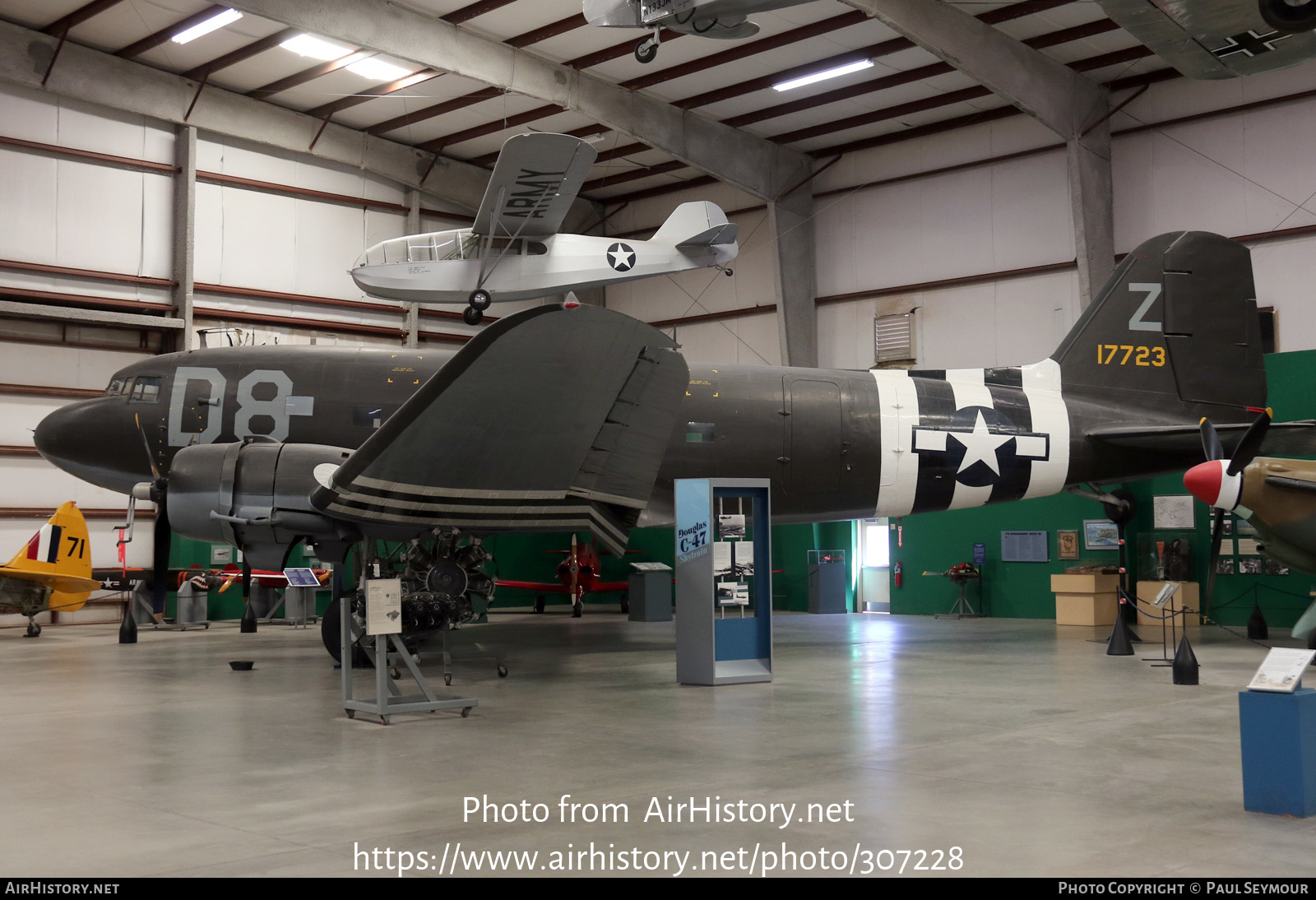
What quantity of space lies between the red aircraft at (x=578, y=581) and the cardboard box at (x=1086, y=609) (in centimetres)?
948

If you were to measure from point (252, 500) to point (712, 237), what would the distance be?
12.6m

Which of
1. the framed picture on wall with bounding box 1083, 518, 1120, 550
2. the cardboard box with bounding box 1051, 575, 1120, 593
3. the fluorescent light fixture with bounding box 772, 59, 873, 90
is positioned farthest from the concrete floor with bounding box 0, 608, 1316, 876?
the fluorescent light fixture with bounding box 772, 59, 873, 90

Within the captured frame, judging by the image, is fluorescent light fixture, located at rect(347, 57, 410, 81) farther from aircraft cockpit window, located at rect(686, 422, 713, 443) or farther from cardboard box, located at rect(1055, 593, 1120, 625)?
cardboard box, located at rect(1055, 593, 1120, 625)

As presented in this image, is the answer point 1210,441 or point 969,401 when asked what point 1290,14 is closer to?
point 1210,441

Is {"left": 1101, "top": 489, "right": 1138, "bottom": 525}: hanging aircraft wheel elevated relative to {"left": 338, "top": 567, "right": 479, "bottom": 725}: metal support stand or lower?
elevated

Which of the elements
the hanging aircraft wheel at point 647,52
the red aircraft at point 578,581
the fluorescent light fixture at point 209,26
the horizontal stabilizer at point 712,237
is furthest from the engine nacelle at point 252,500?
the fluorescent light fixture at point 209,26

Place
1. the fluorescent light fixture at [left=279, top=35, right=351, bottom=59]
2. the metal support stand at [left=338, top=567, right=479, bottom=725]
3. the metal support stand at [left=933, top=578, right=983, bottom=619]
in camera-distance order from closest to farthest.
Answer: the metal support stand at [left=338, top=567, right=479, bottom=725]
the metal support stand at [left=933, top=578, right=983, bottom=619]
the fluorescent light fixture at [left=279, top=35, right=351, bottom=59]

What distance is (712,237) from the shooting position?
2089 centimetres

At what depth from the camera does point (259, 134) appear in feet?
79.6

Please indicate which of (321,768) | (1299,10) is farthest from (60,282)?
(1299,10)

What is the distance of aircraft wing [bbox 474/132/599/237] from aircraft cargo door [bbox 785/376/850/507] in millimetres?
6039

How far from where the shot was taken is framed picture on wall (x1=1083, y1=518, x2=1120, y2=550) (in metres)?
19.7

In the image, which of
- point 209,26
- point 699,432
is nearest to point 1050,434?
point 699,432

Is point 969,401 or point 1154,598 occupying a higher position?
point 969,401
